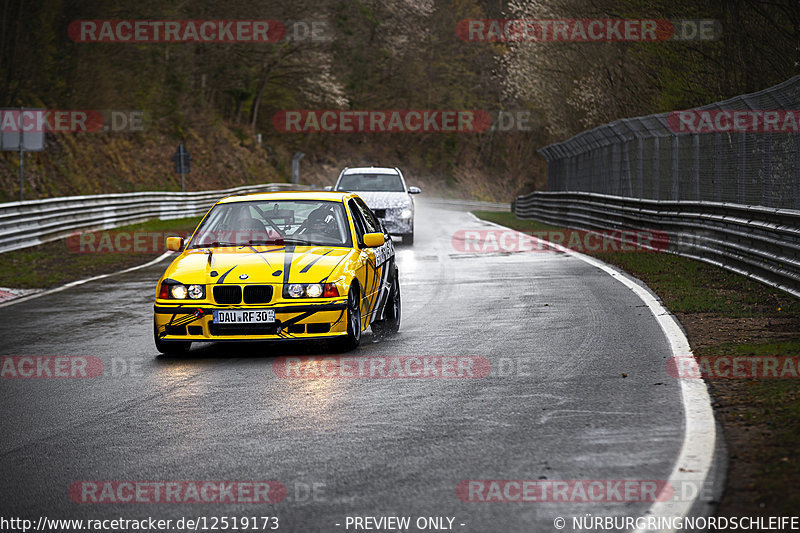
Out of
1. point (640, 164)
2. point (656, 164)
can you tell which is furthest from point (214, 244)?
point (640, 164)

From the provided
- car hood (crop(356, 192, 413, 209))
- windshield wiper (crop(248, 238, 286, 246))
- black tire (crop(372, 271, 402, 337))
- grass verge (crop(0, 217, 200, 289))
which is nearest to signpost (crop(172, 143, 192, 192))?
grass verge (crop(0, 217, 200, 289))

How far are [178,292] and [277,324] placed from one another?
93cm

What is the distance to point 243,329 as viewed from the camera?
9.54m

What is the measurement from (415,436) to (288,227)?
15.8 ft

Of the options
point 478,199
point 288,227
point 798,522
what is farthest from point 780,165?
point 478,199

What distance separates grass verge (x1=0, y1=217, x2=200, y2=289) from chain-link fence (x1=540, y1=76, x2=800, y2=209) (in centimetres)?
1063

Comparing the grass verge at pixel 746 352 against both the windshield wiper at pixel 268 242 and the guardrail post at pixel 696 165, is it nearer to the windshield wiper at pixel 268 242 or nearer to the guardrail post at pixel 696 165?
the guardrail post at pixel 696 165

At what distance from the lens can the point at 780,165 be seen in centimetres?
1532

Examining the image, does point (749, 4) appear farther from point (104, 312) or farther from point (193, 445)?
point (193, 445)

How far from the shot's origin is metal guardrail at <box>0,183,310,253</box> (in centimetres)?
2314

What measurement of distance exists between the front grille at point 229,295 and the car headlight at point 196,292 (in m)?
0.13

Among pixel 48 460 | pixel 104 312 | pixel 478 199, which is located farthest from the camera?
pixel 478 199

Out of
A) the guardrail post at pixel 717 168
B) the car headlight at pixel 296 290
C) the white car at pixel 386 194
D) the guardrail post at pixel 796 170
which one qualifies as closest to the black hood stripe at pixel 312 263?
the car headlight at pixel 296 290

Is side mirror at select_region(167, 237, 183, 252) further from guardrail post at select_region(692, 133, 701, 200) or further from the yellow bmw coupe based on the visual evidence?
guardrail post at select_region(692, 133, 701, 200)
